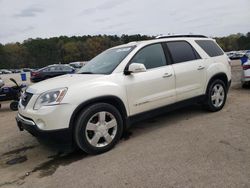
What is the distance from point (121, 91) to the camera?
444cm

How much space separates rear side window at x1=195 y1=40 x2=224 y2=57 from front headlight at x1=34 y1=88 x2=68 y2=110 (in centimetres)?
332

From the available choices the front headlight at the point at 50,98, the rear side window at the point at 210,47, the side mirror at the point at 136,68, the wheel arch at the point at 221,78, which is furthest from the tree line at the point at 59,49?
the front headlight at the point at 50,98

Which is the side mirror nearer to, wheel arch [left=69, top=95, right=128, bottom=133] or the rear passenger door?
wheel arch [left=69, top=95, right=128, bottom=133]

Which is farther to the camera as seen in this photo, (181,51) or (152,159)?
(181,51)

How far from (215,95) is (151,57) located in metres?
1.94

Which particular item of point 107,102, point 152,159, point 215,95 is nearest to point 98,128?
point 107,102

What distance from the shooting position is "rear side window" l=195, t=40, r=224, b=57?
5953 mm

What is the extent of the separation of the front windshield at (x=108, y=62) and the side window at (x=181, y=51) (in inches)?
35.2

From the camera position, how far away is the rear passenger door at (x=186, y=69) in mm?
5262

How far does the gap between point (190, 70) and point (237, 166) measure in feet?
7.92

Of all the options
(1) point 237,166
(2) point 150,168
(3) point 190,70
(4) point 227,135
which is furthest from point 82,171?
(3) point 190,70

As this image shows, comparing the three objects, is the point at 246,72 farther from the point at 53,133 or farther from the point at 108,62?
the point at 53,133

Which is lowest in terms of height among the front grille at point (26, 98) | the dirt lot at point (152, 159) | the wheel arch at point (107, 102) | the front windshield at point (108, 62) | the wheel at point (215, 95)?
the dirt lot at point (152, 159)

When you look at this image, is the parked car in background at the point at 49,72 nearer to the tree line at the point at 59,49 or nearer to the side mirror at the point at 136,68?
the side mirror at the point at 136,68
